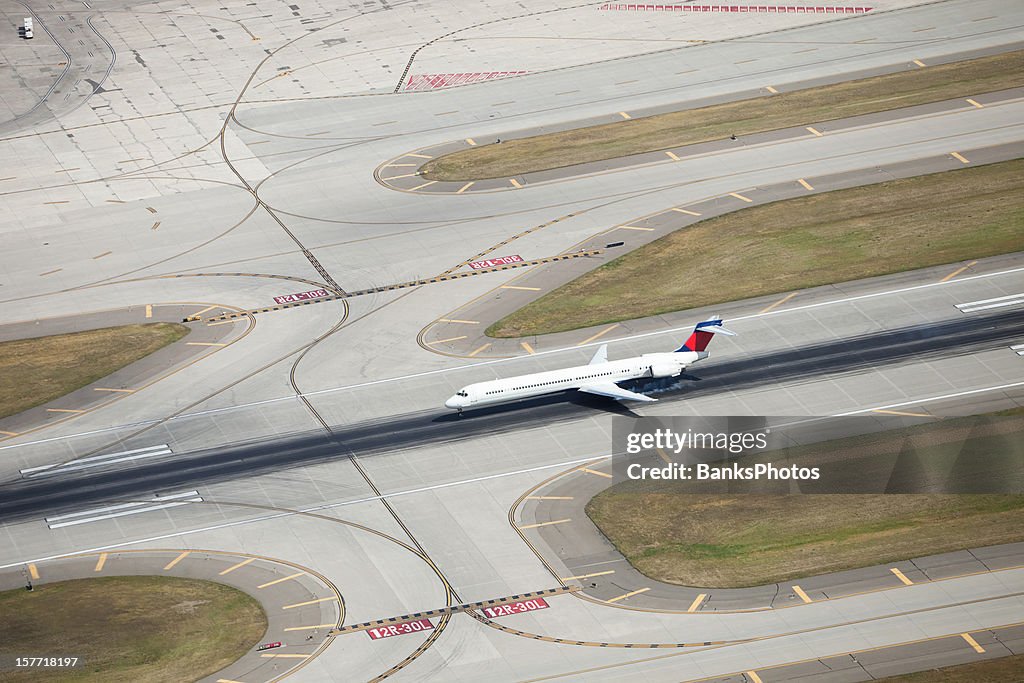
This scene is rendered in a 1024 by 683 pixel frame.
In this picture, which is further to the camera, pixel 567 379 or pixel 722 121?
pixel 722 121

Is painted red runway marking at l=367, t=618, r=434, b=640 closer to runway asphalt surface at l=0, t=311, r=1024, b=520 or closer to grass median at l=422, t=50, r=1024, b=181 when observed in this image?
runway asphalt surface at l=0, t=311, r=1024, b=520

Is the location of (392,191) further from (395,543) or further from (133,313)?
(395,543)

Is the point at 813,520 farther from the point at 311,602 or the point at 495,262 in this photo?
the point at 495,262

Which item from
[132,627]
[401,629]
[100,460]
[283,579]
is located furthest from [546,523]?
[100,460]

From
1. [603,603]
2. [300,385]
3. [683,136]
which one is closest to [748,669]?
[603,603]

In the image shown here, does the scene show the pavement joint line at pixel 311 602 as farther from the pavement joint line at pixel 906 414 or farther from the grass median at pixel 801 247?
the pavement joint line at pixel 906 414
